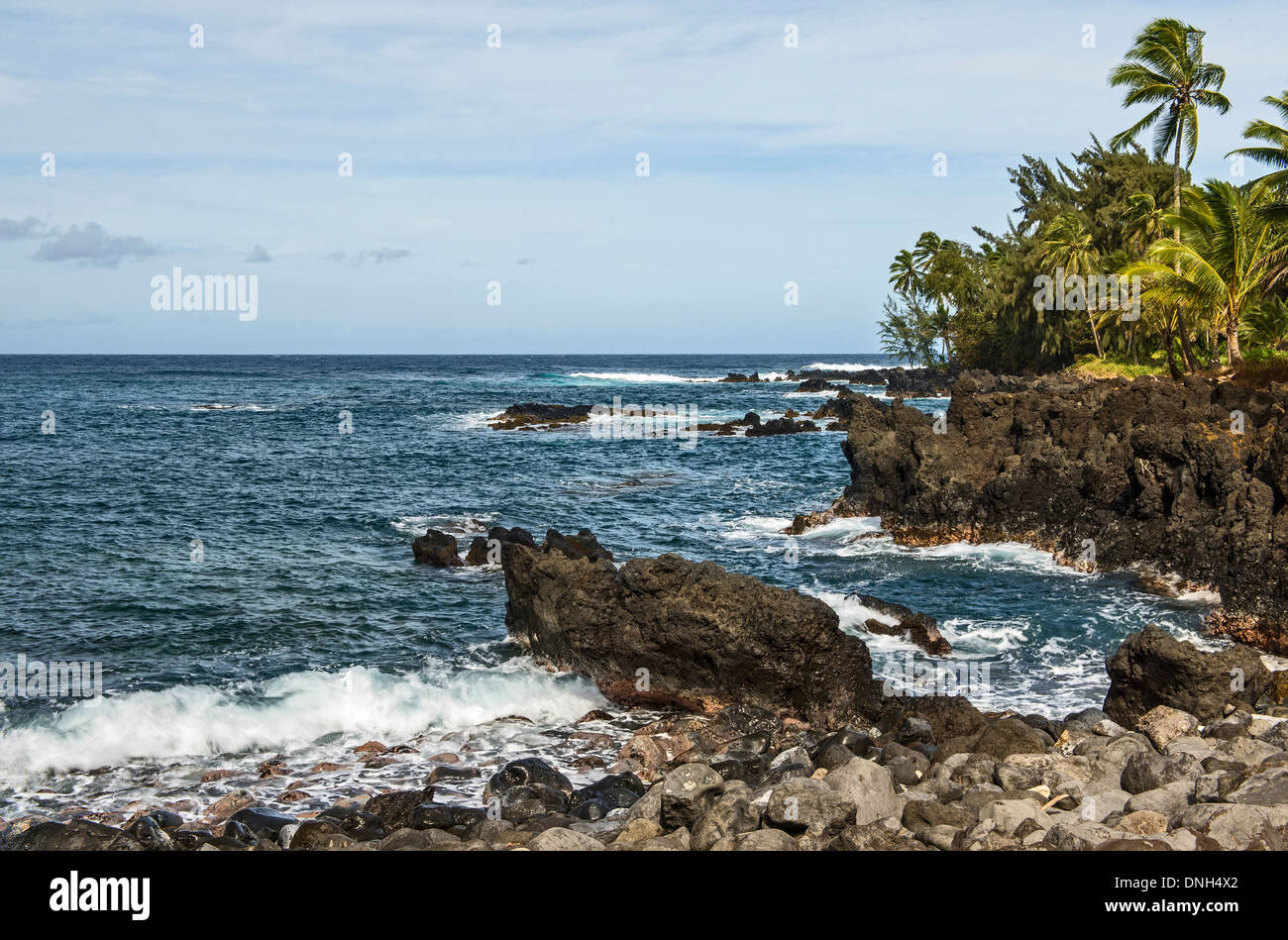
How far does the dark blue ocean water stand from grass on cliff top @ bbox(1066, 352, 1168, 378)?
17.2 meters

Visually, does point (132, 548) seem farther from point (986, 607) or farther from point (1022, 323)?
point (1022, 323)

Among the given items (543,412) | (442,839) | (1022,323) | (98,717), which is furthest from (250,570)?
(1022,323)

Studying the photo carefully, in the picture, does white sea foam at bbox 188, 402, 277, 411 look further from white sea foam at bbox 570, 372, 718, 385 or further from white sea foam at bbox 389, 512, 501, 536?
white sea foam at bbox 389, 512, 501, 536

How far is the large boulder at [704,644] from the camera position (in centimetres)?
1720

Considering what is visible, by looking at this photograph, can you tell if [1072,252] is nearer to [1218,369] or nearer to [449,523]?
[1218,369]

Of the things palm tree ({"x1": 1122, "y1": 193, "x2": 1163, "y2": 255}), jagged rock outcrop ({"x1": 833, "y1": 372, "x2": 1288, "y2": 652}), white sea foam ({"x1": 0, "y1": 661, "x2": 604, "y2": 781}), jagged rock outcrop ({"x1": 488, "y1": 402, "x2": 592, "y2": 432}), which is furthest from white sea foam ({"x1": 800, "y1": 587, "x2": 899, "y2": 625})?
jagged rock outcrop ({"x1": 488, "y1": 402, "x2": 592, "y2": 432})

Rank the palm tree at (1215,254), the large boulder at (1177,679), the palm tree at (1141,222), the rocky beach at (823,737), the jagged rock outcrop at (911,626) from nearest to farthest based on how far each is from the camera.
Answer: the rocky beach at (823,737), the large boulder at (1177,679), the jagged rock outcrop at (911,626), the palm tree at (1215,254), the palm tree at (1141,222)

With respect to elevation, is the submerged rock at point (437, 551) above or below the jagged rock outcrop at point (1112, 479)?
below

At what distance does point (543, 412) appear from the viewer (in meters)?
75.4

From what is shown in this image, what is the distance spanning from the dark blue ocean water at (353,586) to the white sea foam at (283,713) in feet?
0.14

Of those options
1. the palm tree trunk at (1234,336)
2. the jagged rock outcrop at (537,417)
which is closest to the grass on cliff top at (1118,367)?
the palm tree trunk at (1234,336)

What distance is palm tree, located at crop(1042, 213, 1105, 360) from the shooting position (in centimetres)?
6900

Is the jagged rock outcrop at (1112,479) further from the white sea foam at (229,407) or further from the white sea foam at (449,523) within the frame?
the white sea foam at (229,407)

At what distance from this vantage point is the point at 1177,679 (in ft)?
51.0
